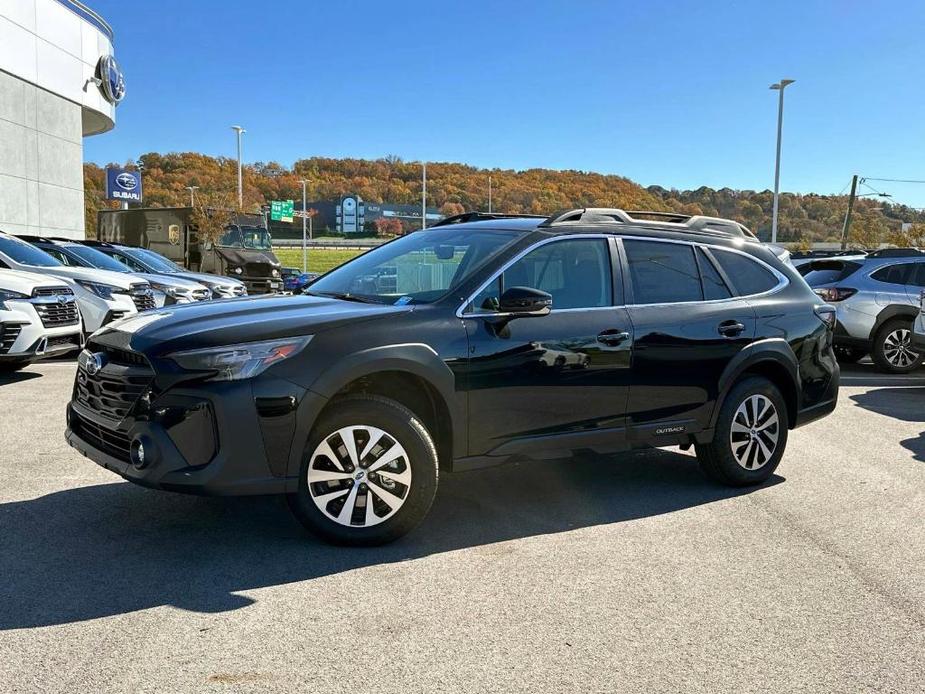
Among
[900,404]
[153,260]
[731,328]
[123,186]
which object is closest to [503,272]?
[731,328]

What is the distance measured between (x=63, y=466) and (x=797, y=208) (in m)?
60.9

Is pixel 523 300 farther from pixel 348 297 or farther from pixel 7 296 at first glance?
pixel 7 296

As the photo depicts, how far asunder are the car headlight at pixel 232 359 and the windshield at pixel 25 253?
8.88 metres

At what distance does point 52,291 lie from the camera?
9703 millimetres

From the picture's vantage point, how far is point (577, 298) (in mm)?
5074

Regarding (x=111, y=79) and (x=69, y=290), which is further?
(x=111, y=79)

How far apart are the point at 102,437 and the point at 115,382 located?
32cm

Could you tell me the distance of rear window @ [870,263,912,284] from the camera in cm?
1195

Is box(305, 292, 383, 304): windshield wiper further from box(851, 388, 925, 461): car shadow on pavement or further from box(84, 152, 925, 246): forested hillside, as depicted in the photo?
box(84, 152, 925, 246): forested hillside

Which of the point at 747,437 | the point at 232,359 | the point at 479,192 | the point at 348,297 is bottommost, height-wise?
the point at 747,437

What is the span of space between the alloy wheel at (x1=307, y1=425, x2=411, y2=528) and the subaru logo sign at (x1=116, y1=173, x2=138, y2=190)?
5316 cm

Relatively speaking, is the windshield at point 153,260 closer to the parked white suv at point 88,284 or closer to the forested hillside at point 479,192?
the parked white suv at point 88,284

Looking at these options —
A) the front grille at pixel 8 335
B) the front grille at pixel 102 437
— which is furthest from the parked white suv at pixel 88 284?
the front grille at pixel 102 437

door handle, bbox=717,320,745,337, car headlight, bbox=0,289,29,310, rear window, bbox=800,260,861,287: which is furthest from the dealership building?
door handle, bbox=717,320,745,337
